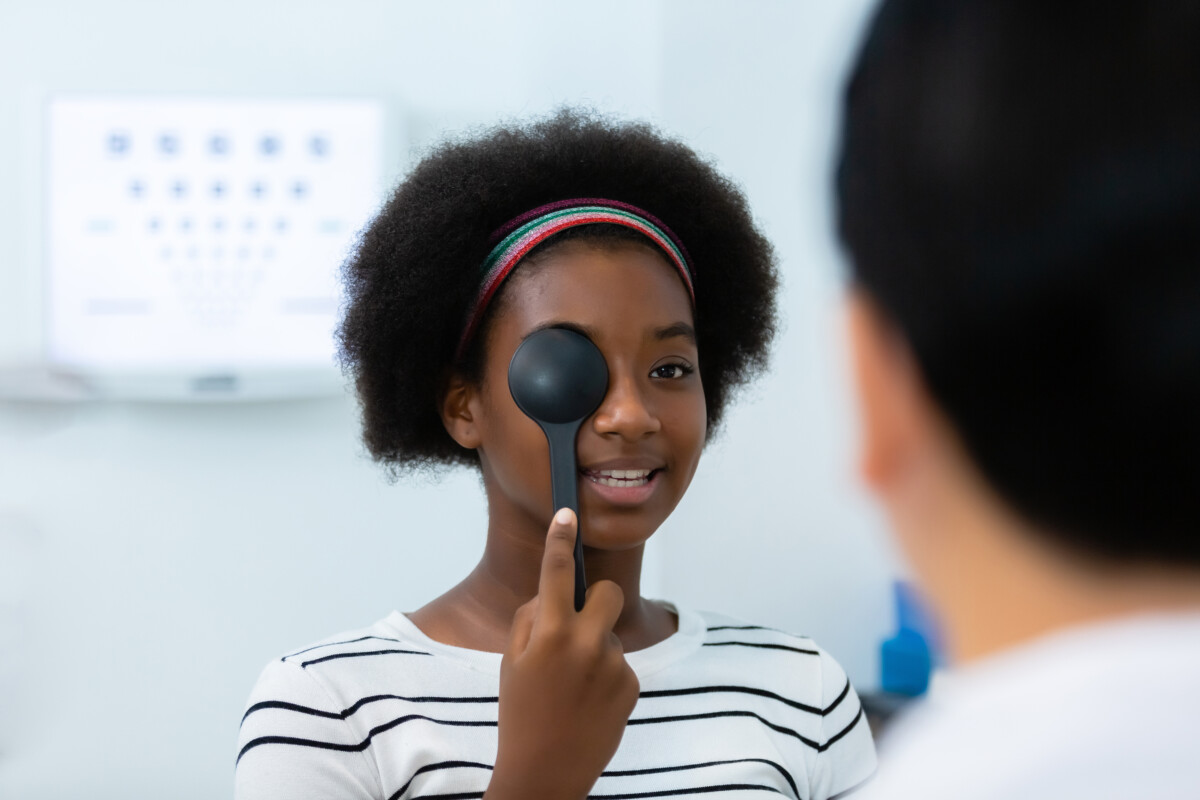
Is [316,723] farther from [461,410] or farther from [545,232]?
[545,232]

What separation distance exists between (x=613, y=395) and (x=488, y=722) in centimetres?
23

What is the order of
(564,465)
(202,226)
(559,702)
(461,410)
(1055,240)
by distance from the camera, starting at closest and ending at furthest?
(1055,240)
(559,702)
(564,465)
(461,410)
(202,226)

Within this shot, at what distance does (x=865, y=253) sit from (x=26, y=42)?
4.40 feet

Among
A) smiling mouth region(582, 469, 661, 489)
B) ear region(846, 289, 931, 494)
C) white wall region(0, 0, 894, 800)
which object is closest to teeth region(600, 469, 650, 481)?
smiling mouth region(582, 469, 661, 489)

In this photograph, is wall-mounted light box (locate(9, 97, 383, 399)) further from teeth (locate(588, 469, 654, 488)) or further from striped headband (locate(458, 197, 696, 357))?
teeth (locate(588, 469, 654, 488))

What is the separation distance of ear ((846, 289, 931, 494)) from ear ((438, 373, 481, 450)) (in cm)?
50

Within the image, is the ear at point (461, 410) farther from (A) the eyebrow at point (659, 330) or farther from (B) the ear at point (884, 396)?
(B) the ear at point (884, 396)

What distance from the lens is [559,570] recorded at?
0.64m

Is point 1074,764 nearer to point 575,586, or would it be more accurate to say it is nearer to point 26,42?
point 575,586

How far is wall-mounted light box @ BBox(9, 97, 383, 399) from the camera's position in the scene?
1.31 m

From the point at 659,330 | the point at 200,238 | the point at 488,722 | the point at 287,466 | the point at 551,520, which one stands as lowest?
the point at 488,722

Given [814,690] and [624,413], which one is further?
[814,690]

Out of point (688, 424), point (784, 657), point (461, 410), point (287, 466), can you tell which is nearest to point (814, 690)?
point (784, 657)

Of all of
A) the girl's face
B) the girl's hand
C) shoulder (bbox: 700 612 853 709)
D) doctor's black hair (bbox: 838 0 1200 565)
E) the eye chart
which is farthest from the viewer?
the eye chart
